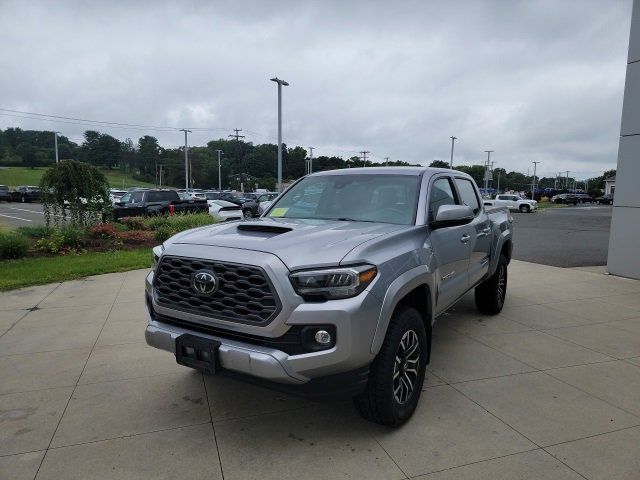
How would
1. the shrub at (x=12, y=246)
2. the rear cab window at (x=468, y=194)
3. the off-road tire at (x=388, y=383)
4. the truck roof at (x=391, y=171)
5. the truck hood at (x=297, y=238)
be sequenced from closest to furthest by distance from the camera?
the truck hood at (x=297, y=238) < the off-road tire at (x=388, y=383) < the truck roof at (x=391, y=171) < the rear cab window at (x=468, y=194) < the shrub at (x=12, y=246)

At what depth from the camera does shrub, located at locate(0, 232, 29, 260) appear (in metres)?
9.80

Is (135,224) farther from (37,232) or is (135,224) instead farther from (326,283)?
(326,283)

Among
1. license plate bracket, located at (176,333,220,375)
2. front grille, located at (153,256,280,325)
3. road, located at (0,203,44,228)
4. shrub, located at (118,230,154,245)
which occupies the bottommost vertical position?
road, located at (0,203,44,228)

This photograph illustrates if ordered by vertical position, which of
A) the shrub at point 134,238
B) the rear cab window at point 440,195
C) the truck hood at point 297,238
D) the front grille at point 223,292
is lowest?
the shrub at point 134,238

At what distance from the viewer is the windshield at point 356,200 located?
149 inches

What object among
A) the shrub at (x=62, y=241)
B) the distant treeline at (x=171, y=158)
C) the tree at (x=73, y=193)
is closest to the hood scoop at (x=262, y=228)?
the shrub at (x=62, y=241)

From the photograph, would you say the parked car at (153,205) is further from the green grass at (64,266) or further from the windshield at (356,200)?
the windshield at (356,200)

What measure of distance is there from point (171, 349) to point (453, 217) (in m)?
2.20

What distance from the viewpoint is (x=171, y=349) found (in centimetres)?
298

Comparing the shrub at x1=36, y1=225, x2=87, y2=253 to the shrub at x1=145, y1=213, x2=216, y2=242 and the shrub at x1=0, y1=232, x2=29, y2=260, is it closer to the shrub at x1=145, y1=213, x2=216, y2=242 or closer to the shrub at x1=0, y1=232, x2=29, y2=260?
the shrub at x1=0, y1=232, x2=29, y2=260

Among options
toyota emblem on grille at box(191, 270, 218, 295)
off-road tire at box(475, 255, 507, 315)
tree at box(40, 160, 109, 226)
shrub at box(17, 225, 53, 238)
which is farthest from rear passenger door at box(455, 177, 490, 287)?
tree at box(40, 160, 109, 226)

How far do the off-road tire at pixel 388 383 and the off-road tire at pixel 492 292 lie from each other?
117 inches

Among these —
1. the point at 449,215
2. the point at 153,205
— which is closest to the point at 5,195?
the point at 153,205

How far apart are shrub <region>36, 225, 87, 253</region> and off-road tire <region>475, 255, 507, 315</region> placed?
9.46m
